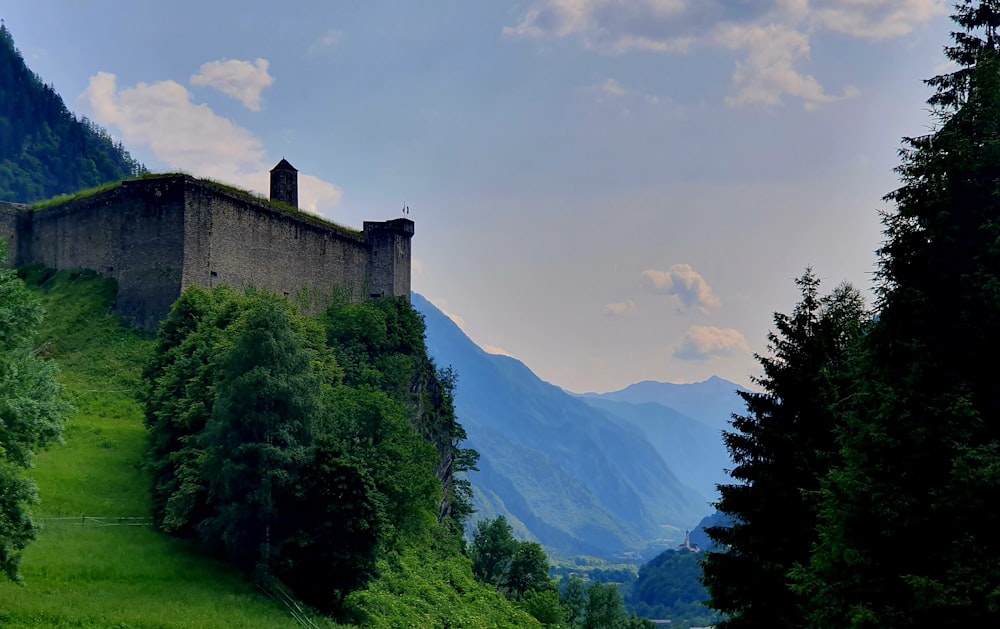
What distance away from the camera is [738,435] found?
24.2 metres

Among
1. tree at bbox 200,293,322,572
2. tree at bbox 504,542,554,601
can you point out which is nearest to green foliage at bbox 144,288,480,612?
tree at bbox 200,293,322,572

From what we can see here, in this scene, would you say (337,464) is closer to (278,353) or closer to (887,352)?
(278,353)

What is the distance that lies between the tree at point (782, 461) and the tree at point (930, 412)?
366cm

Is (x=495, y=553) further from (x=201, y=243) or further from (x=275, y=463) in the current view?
(x=275, y=463)

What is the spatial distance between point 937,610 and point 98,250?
62.4 metres

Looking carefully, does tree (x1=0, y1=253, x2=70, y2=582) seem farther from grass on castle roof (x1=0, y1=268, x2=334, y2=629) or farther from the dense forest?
the dense forest

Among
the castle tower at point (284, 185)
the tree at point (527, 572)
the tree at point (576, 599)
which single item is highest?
the castle tower at point (284, 185)

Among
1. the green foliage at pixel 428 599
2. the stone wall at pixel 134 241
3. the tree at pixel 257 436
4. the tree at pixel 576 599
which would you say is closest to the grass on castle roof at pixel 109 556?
the tree at pixel 257 436

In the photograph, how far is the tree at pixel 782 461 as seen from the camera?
22.4 meters

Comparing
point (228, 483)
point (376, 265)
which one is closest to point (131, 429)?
point (228, 483)

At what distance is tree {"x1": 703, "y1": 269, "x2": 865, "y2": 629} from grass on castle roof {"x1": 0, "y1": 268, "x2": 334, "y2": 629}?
62.9 ft

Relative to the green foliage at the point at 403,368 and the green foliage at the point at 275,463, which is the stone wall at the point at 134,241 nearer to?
the green foliage at the point at 403,368

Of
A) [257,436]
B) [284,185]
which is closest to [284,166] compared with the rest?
[284,185]

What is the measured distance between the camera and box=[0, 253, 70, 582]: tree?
2792cm
